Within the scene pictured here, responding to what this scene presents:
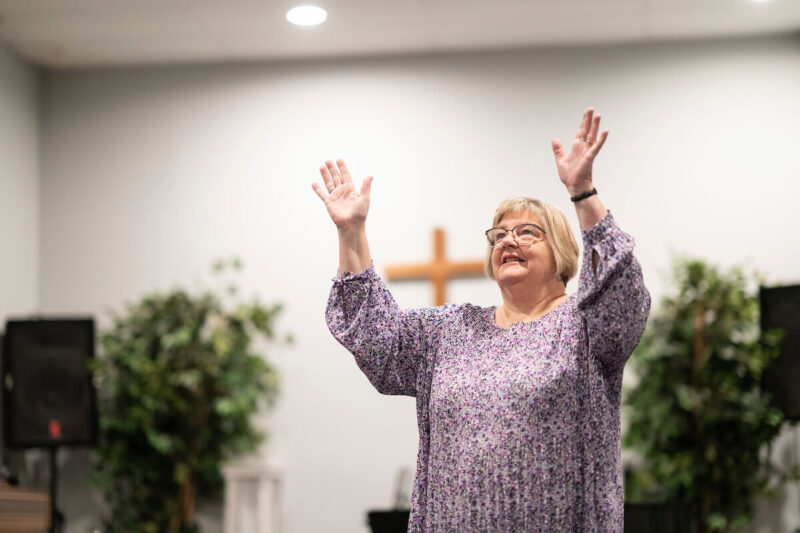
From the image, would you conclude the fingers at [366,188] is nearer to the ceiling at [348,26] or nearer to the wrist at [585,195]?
the wrist at [585,195]

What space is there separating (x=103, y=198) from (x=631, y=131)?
8.94ft

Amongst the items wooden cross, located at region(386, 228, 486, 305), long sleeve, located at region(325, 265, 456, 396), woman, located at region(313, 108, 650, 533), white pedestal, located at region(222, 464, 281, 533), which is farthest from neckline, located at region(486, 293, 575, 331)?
white pedestal, located at region(222, 464, 281, 533)

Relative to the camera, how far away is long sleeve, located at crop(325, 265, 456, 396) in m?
1.98

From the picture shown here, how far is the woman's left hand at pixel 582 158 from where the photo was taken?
1737 mm

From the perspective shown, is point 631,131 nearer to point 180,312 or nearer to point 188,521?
point 180,312

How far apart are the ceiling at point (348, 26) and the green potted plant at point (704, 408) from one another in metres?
1.16

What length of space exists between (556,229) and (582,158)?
0.28 meters

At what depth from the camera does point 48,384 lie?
4.30 metres

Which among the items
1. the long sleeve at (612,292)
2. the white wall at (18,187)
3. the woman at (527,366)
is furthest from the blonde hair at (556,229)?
the white wall at (18,187)

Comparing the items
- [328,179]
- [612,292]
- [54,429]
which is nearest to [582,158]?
[612,292]

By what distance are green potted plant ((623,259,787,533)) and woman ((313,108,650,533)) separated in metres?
2.28

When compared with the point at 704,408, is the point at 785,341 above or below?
above

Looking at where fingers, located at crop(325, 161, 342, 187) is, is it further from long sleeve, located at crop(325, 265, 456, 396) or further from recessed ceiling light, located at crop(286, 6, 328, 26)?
recessed ceiling light, located at crop(286, 6, 328, 26)

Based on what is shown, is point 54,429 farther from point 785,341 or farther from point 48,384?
point 785,341
